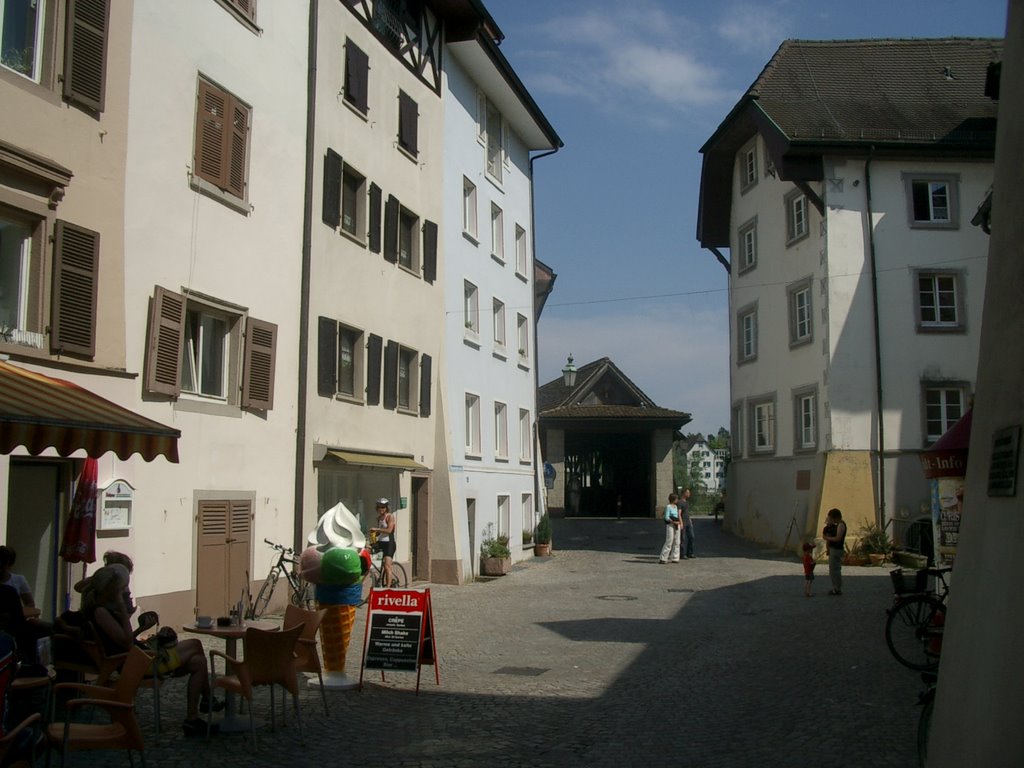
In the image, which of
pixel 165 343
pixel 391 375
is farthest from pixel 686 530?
pixel 165 343

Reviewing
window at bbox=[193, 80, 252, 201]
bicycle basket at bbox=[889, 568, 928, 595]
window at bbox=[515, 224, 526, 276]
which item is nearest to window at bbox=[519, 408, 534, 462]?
window at bbox=[515, 224, 526, 276]

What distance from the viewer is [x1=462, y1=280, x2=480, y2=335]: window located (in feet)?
87.7

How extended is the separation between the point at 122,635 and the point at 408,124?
1646 cm

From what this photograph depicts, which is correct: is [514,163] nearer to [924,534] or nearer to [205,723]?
[924,534]

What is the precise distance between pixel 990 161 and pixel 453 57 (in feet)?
49.2

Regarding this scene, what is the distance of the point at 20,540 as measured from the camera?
38.6ft

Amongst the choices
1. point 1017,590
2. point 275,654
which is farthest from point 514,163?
point 1017,590

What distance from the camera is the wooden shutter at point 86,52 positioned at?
12000 mm

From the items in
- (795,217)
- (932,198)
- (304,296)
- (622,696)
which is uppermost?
(932,198)

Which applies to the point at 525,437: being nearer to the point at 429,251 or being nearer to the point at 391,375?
the point at 429,251

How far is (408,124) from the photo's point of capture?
2278 cm

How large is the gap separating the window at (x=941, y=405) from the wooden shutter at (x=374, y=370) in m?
15.3

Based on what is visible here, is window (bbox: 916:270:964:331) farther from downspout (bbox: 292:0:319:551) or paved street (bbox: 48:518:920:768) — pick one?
downspout (bbox: 292:0:319:551)

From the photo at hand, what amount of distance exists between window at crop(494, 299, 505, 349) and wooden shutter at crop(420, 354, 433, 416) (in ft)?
20.4
